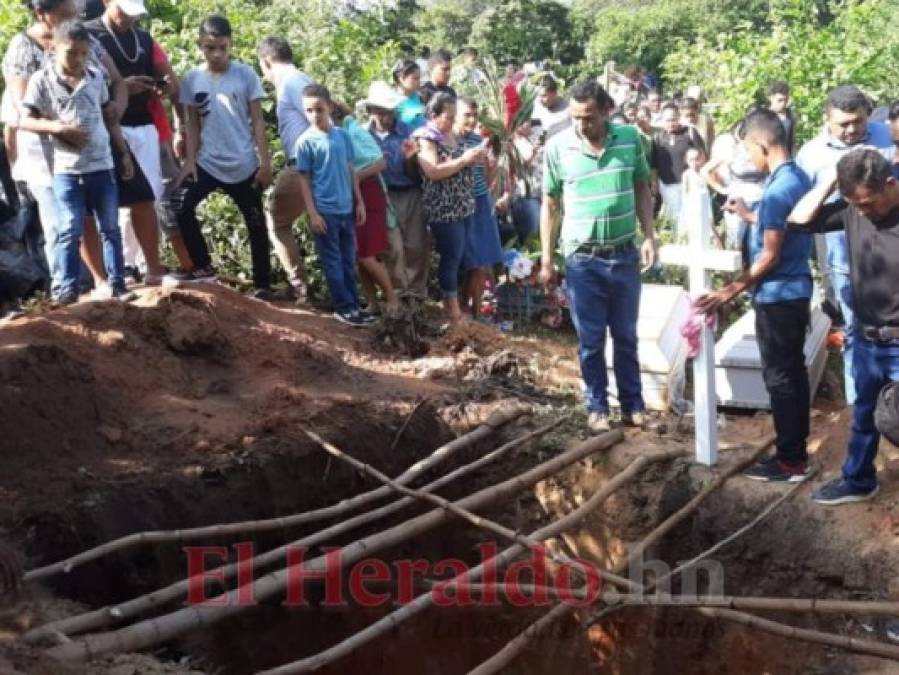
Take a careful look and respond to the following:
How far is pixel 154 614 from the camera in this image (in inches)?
200

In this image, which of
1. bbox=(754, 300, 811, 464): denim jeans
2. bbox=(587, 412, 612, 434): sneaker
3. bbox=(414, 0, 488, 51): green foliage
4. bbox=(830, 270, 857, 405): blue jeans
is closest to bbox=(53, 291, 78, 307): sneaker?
bbox=(587, 412, 612, 434): sneaker

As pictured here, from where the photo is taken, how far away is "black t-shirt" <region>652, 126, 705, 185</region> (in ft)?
34.2

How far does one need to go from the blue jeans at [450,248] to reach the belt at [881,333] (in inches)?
139

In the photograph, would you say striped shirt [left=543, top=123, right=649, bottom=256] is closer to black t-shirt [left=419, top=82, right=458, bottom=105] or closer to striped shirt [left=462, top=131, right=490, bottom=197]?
striped shirt [left=462, top=131, right=490, bottom=197]

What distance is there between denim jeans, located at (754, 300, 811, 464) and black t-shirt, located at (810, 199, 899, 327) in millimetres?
511

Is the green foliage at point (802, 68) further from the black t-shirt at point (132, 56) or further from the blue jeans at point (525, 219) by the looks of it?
the black t-shirt at point (132, 56)

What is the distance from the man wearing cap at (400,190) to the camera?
774cm

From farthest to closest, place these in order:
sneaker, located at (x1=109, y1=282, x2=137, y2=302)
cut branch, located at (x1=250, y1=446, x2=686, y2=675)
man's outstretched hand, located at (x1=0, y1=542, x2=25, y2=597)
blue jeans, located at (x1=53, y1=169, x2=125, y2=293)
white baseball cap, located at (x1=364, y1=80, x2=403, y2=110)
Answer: white baseball cap, located at (x1=364, y1=80, x2=403, y2=110), sneaker, located at (x1=109, y1=282, x2=137, y2=302), blue jeans, located at (x1=53, y1=169, x2=125, y2=293), man's outstretched hand, located at (x1=0, y1=542, x2=25, y2=597), cut branch, located at (x1=250, y1=446, x2=686, y2=675)

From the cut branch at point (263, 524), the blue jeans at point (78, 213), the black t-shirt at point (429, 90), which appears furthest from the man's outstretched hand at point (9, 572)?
the black t-shirt at point (429, 90)

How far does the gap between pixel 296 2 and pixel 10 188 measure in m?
7.71

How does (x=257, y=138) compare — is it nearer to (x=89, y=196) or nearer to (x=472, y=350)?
(x=89, y=196)

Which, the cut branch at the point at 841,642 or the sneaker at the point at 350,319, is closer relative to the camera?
the cut branch at the point at 841,642

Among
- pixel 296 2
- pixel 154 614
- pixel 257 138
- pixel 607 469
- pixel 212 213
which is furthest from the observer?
pixel 296 2

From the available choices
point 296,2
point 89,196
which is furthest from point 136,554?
point 296,2
